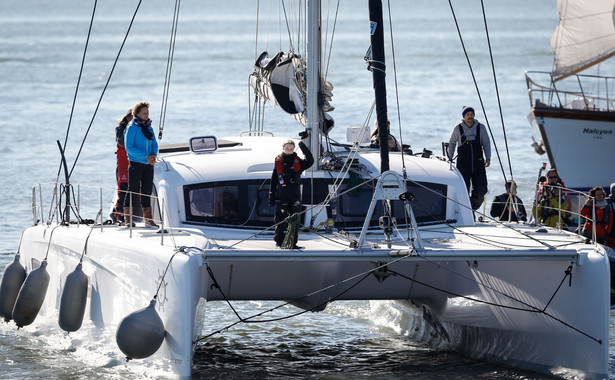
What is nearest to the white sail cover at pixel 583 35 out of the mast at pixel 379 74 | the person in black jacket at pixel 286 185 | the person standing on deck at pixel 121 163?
the person standing on deck at pixel 121 163

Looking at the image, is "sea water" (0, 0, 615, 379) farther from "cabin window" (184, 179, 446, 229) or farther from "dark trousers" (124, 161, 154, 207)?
"cabin window" (184, 179, 446, 229)

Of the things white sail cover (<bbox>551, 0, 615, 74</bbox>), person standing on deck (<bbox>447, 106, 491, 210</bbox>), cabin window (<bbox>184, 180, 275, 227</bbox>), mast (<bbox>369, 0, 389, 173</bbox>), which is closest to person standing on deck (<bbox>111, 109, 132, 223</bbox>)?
cabin window (<bbox>184, 180, 275, 227</bbox>)

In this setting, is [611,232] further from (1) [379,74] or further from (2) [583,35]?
(2) [583,35]

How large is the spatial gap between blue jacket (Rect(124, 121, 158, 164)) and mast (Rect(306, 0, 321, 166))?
1.58 metres

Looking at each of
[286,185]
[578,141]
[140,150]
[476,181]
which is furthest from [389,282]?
[578,141]

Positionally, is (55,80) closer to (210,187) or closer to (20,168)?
(20,168)

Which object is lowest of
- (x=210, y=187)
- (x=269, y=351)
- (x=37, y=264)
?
(x=269, y=351)

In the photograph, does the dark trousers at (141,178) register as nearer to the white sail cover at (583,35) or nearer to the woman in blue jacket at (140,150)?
the woman in blue jacket at (140,150)

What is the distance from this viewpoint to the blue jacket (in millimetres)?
10992

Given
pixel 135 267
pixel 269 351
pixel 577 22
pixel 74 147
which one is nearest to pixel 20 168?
pixel 74 147

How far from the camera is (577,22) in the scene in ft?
84.4

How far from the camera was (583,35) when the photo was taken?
2558cm

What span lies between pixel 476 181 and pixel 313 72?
2.41 m

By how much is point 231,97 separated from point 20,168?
14.4 m
